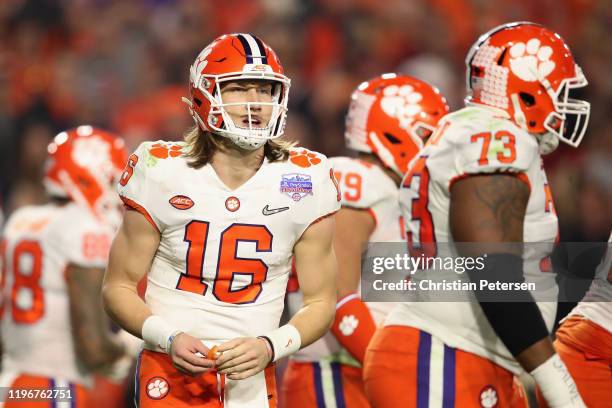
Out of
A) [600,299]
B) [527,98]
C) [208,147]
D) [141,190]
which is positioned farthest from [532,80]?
[141,190]

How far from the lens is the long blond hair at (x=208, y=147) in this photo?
332cm

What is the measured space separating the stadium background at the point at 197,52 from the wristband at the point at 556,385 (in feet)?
14.5

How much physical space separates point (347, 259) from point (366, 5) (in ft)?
17.0

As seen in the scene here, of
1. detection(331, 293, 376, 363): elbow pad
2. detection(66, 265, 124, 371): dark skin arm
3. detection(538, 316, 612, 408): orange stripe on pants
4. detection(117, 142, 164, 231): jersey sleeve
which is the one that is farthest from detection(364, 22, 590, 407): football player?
detection(66, 265, 124, 371): dark skin arm

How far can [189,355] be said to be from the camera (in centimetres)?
302

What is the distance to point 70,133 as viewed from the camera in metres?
5.66

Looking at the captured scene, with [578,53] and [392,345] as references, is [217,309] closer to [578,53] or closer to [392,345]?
[392,345]

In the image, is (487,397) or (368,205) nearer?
(487,397)

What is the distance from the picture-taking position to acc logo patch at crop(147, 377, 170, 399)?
3.24 m

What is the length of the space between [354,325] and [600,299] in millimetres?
1018

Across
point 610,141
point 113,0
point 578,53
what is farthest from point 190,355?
point 113,0

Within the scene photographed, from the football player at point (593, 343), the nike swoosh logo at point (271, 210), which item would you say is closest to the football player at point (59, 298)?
the nike swoosh logo at point (271, 210)

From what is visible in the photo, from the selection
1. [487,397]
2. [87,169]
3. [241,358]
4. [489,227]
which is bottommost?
[487,397]

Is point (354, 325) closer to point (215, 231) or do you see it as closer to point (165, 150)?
point (215, 231)
